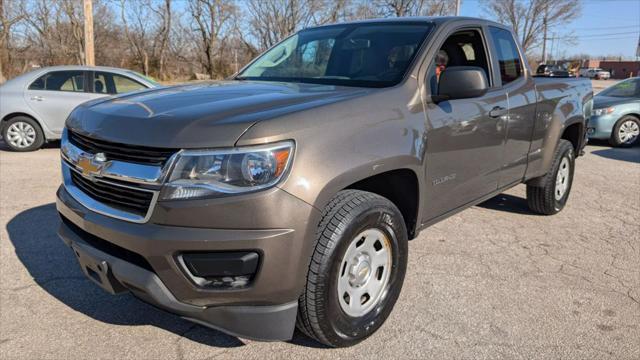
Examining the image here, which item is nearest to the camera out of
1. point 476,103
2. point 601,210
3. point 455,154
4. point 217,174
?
point 217,174

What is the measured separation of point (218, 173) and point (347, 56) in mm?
1781

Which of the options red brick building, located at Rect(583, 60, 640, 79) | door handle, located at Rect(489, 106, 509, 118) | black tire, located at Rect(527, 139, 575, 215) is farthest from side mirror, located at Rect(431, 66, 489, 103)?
red brick building, located at Rect(583, 60, 640, 79)

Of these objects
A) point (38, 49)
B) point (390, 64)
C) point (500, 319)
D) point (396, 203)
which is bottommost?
point (500, 319)

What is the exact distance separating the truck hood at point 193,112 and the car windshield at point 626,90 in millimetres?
10331

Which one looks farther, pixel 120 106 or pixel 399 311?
pixel 399 311

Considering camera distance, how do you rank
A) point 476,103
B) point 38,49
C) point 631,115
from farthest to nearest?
point 38,49 → point 631,115 → point 476,103

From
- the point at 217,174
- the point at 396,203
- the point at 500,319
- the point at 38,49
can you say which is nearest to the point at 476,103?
the point at 396,203

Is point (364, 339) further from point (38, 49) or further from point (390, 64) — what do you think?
point (38, 49)

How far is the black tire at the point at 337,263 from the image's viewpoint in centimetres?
229

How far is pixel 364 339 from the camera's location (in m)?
2.71

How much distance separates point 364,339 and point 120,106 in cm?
183

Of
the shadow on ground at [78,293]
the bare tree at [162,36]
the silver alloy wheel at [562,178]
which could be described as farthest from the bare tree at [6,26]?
the silver alloy wheel at [562,178]

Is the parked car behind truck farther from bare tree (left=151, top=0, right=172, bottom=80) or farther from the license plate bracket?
bare tree (left=151, top=0, right=172, bottom=80)

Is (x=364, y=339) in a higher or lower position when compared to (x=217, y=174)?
lower
